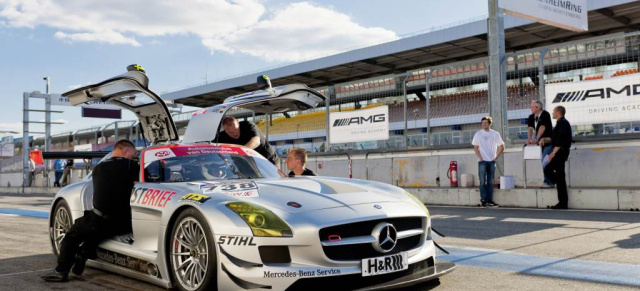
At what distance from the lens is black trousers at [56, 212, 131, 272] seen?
496 cm

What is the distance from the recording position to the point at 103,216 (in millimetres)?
5051

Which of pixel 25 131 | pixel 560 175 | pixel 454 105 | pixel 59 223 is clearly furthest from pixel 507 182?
pixel 25 131

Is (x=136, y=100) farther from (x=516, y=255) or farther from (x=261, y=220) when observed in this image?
(x=516, y=255)

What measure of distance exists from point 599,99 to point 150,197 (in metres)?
9.89

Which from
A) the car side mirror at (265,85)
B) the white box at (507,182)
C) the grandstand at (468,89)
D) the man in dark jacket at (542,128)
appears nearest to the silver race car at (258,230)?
the car side mirror at (265,85)

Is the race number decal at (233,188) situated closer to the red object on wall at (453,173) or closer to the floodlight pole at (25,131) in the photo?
the red object on wall at (453,173)

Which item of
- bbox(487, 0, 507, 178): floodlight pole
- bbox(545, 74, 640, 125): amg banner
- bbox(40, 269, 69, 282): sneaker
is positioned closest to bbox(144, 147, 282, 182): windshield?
bbox(40, 269, 69, 282): sneaker

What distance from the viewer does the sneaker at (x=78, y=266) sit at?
5.07 metres

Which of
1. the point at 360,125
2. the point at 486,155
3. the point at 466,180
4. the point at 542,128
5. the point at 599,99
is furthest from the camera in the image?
the point at 360,125

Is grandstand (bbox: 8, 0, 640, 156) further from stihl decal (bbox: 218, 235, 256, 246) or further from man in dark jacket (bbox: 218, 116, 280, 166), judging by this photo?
stihl decal (bbox: 218, 235, 256, 246)

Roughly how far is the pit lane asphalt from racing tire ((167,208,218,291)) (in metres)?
0.57

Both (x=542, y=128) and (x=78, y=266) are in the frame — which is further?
(x=542, y=128)

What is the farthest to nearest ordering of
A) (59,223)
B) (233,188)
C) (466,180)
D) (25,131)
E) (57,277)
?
(25,131) → (466,180) → (59,223) → (57,277) → (233,188)

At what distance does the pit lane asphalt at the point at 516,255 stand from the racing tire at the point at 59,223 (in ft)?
0.67
